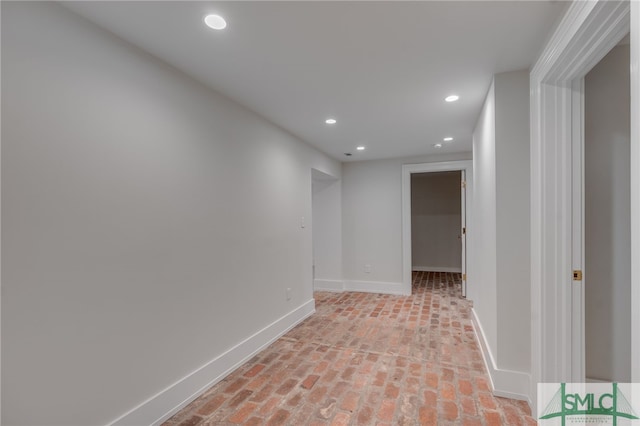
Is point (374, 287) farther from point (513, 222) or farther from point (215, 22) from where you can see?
point (215, 22)

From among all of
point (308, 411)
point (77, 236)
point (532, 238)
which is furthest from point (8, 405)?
point (532, 238)

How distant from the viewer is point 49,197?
141cm

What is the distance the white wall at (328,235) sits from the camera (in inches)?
212

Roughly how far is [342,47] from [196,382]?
8.27 feet

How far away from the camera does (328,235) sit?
17.9 feet

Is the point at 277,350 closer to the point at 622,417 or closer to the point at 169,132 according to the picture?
the point at 169,132

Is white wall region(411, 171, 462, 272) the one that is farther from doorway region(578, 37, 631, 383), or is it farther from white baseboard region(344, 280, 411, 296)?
doorway region(578, 37, 631, 383)

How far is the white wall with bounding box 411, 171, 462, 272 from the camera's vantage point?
7.13 m

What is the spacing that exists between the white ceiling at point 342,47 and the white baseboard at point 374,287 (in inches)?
124

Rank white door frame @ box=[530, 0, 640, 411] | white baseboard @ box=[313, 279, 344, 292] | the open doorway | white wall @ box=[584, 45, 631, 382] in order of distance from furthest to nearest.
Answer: the open doorway
white baseboard @ box=[313, 279, 344, 292]
white wall @ box=[584, 45, 631, 382]
white door frame @ box=[530, 0, 640, 411]

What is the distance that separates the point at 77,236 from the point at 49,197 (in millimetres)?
226

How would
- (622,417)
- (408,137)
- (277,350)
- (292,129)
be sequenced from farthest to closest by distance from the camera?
(408,137) < (292,129) < (277,350) < (622,417)

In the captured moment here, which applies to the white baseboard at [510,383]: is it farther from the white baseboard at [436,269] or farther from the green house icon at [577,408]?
the white baseboard at [436,269]

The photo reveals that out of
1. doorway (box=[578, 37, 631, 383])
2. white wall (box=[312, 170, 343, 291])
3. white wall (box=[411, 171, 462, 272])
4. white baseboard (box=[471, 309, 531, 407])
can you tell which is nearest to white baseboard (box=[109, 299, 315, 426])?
white baseboard (box=[471, 309, 531, 407])
